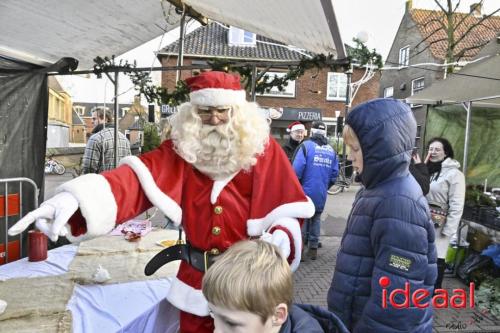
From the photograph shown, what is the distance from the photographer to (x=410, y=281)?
1426mm

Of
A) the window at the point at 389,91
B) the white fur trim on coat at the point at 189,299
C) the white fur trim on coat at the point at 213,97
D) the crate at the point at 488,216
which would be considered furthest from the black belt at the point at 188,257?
the window at the point at 389,91

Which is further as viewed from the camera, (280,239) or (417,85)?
(417,85)

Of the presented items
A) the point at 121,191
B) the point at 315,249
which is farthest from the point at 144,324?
the point at 315,249

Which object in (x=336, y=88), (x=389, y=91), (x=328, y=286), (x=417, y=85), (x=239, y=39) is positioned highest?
(x=239, y=39)

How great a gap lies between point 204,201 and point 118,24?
9.04 feet

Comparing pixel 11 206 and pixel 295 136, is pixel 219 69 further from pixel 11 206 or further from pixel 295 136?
pixel 295 136

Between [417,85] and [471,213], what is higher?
[417,85]

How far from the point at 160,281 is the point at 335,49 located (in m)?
2.49

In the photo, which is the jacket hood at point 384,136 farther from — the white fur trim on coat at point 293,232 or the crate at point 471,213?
the crate at point 471,213

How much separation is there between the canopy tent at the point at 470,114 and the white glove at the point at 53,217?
534cm

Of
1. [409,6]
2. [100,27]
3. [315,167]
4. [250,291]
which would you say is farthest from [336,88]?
[250,291]

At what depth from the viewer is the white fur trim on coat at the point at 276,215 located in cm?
184

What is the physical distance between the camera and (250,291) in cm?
109

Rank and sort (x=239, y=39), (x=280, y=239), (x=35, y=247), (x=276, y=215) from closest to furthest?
(x=280, y=239) < (x=276, y=215) < (x=35, y=247) < (x=239, y=39)
